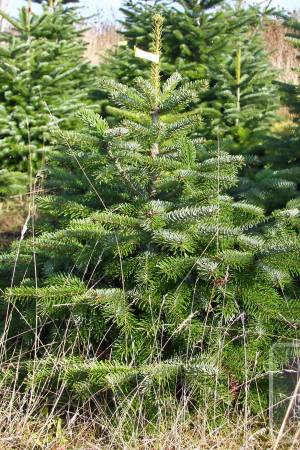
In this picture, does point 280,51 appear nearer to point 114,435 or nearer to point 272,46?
point 272,46

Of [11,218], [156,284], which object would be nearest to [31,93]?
[11,218]

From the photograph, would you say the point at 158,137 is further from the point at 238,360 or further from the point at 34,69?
the point at 34,69

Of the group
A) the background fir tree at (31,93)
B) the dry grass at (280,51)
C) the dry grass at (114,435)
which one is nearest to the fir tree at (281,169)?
the dry grass at (114,435)

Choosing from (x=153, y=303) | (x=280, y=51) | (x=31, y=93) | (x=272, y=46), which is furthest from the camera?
(x=272, y=46)

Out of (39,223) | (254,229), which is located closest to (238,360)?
(254,229)

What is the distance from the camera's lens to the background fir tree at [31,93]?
660 centimetres

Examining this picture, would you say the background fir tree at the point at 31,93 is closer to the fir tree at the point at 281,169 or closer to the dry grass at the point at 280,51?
the fir tree at the point at 281,169

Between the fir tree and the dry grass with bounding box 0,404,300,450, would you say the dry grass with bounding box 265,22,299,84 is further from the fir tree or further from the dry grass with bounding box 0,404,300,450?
the dry grass with bounding box 0,404,300,450

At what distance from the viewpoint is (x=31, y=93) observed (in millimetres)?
6789

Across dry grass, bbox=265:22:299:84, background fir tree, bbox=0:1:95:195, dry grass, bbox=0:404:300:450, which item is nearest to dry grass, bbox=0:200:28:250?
background fir tree, bbox=0:1:95:195

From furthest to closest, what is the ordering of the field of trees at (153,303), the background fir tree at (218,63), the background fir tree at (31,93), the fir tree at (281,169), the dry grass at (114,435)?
the background fir tree at (31,93) → the background fir tree at (218,63) → the fir tree at (281,169) → the field of trees at (153,303) → the dry grass at (114,435)

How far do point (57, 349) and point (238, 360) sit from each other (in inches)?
34.8

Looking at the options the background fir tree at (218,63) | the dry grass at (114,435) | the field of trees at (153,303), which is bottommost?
the dry grass at (114,435)

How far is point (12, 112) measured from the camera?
6.70 metres
